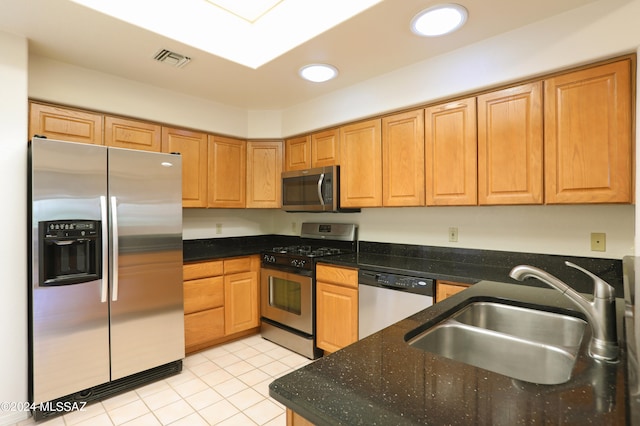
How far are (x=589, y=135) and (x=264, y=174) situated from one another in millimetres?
2760

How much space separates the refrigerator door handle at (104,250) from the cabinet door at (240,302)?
3.53 ft

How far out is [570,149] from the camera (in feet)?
6.11

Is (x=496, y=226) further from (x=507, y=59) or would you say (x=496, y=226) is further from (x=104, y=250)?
(x=104, y=250)

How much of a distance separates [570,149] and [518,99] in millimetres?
432

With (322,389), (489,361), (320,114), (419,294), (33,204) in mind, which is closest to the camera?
(322,389)

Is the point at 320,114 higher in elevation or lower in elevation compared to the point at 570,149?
higher

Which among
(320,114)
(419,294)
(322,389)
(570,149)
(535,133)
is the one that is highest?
(320,114)

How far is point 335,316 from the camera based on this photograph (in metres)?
2.72

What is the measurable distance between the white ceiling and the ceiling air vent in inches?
1.7

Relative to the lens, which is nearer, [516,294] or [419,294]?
[516,294]

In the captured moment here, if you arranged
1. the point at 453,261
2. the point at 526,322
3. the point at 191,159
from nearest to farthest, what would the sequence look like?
the point at 526,322 → the point at 453,261 → the point at 191,159

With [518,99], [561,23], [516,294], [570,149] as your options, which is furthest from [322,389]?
[561,23]

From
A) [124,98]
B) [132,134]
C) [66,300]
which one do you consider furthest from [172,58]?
[66,300]

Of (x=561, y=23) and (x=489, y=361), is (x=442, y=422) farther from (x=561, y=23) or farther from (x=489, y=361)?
(x=561, y=23)
